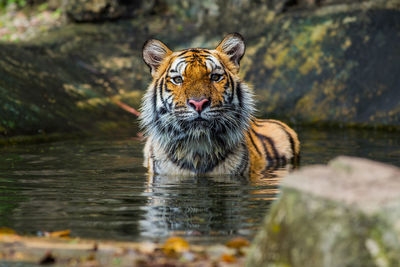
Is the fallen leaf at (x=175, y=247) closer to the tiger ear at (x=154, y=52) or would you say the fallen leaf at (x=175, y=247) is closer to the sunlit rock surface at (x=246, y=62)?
the tiger ear at (x=154, y=52)

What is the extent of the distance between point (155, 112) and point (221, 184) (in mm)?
1075

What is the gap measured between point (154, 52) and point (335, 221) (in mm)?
4373

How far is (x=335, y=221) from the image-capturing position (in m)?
2.65

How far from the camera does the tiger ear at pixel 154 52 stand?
6.68 meters

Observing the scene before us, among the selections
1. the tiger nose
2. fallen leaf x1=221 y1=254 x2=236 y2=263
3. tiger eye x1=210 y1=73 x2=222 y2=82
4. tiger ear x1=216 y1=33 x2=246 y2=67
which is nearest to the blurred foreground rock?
fallen leaf x1=221 y1=254 x2=236 y2=263

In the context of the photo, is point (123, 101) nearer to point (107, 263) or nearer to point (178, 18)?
point (178, 18)

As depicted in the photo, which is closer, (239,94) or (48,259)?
(48,259)

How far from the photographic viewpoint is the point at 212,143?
6.48 meters

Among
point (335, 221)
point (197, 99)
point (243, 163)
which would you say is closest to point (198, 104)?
point (197, 99)

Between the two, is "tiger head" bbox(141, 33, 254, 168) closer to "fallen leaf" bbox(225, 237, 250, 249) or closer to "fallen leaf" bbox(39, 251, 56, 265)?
"fallen leaf" bbox(225, 237, 250, 249)

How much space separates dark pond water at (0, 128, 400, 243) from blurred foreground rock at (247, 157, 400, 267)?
1.00 m

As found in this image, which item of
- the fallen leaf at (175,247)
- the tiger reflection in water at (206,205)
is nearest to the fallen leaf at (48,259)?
the fallen leaf at (175,247)

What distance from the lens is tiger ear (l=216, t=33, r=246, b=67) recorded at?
6.66m

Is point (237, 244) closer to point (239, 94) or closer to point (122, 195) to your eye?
point (122, 195)
